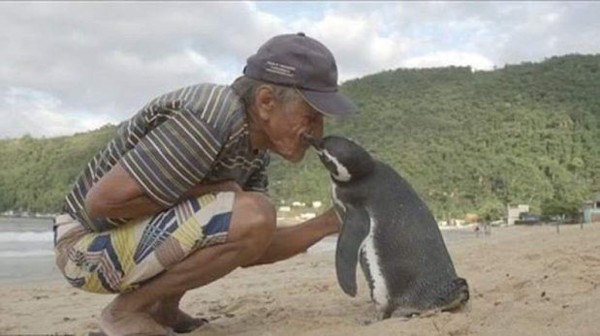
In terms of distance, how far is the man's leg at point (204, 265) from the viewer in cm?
261

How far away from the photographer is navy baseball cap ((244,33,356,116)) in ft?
8.39

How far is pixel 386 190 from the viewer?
317cm

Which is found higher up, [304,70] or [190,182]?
[304,70]

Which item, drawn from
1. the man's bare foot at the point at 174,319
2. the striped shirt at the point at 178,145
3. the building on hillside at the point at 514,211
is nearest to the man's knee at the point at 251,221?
the striped shirt at the point at 178,145

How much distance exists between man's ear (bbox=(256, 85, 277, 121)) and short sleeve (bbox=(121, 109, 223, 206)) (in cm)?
18

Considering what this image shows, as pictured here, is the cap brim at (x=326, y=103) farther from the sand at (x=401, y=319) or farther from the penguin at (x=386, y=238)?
the sand at (x=401, y=319)

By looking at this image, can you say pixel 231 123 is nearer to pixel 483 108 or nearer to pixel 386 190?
pixel 386 190

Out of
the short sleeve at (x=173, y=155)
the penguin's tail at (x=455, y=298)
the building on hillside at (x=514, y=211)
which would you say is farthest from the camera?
the building on hillside at (x=514, y=211)

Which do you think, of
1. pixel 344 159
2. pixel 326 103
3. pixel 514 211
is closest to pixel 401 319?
pixel 344 159

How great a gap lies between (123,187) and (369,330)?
39.8 inches

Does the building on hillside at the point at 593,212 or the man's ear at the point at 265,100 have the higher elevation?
the man's ear at the point at 265,100

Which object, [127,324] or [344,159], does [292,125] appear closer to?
[344,159]

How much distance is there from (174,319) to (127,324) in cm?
42

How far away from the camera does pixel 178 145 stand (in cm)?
249
